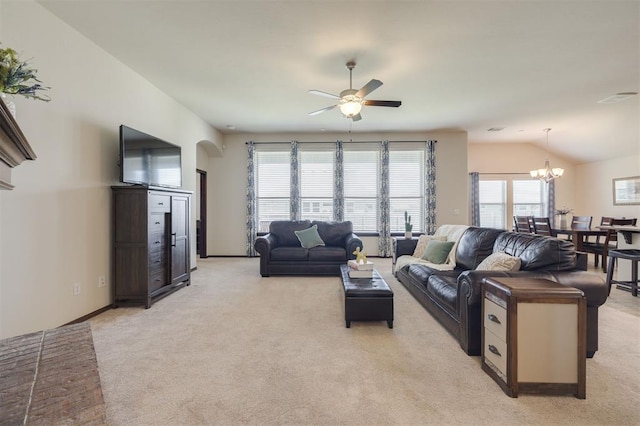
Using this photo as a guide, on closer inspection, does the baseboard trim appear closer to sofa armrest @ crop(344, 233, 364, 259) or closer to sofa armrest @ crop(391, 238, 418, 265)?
sofa armrest @ crop(344, 233, 364, 259)

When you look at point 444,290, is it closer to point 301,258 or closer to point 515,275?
point 515,275

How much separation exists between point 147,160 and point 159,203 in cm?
61

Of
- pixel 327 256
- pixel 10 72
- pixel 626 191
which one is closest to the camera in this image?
pixel 10 72

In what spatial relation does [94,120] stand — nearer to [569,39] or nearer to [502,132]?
[569,39]

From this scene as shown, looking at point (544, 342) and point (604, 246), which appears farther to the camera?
point (604, 246)

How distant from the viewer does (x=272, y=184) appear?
24.2 ft

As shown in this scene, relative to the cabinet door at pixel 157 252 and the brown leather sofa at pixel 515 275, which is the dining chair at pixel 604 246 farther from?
the cabinet door at pixel 157 252

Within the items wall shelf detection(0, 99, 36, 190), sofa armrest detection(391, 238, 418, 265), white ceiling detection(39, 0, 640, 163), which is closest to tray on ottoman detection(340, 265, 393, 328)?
sofa armrest detection(391, 238, 418, 265)

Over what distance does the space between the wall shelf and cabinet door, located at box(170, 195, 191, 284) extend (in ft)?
9.70

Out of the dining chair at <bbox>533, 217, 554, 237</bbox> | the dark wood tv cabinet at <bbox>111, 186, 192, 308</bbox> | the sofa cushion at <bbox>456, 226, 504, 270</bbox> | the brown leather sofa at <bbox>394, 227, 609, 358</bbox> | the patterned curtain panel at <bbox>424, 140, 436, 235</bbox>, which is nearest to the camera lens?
the brown leather sofa at <bbox>394, 227, 609, 358</bbox>

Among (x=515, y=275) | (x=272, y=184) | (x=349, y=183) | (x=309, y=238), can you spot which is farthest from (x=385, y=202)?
(x=515, y=275)

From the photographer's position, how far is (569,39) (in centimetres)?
322

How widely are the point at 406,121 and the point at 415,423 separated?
579cm

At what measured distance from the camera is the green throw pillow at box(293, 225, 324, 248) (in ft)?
18.3
